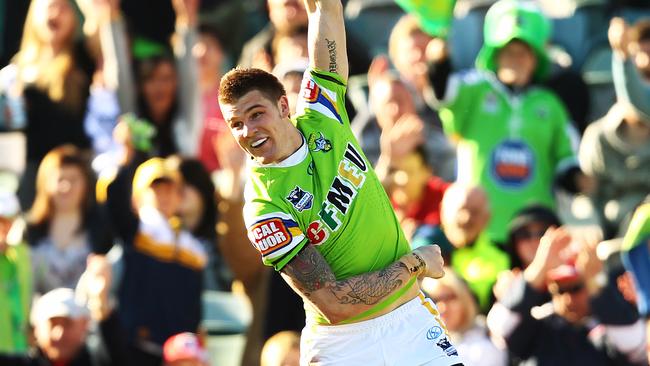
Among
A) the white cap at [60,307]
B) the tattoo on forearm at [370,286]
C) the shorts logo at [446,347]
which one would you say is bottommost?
the white cap at [60,307]

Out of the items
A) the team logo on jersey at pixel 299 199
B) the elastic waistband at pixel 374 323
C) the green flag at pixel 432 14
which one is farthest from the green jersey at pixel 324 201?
the green flag at pixel 432 14

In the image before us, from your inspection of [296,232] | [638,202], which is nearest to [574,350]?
[638,202]

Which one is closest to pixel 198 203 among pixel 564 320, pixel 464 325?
pixel 464 325

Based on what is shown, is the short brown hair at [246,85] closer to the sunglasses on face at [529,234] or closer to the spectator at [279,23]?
the sunglasses on face at [529,234]

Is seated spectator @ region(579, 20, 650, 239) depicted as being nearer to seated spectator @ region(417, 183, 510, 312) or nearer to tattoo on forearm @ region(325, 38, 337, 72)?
seated spectator @ region(417, 183, 510, 312)

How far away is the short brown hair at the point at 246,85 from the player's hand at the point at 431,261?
98cm

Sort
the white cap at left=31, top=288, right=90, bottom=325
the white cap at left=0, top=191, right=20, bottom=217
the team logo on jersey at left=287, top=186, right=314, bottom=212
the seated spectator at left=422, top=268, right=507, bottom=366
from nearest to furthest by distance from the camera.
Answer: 1. the team logo on jersey at left=287, top=186, right=314, bottom=212
2. the seated spectator at left=422, top=268, right=507, bottom=366
3. the white cap at left=31, top=288, right=90, bottom=325
4. the white cap at left=0, top=191, right=20, bottom=217

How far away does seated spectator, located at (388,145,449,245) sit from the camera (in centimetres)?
1041

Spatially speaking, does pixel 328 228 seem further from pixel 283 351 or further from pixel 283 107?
pixel 283 351

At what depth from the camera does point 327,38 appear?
762 cm

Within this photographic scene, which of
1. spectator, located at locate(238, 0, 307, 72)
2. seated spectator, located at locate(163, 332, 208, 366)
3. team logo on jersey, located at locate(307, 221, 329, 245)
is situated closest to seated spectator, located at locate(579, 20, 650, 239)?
spectator, located at locate(238, 0, 307, 72)

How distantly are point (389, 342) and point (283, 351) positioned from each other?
1.92m

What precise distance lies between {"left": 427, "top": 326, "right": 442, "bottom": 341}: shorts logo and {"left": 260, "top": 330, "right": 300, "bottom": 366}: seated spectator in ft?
5.94

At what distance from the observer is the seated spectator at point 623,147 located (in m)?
10.8
